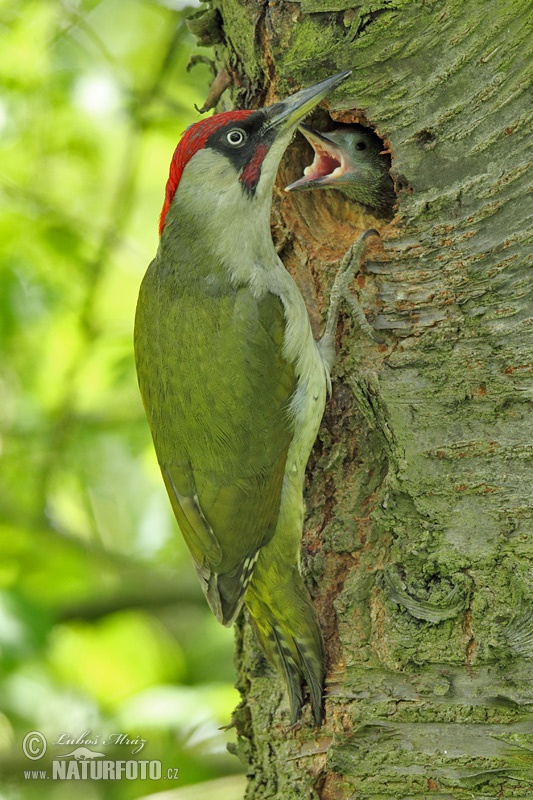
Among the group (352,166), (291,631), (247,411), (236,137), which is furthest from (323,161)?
(291,631)

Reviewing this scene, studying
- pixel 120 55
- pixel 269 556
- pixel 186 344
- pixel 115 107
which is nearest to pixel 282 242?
pixel 186 344

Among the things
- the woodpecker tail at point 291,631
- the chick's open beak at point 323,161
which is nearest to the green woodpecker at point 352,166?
the chick's open beak at point 323,161

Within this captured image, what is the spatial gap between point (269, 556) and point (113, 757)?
73.8 inches

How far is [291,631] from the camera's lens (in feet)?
9.35

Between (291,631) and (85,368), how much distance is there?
266 cm

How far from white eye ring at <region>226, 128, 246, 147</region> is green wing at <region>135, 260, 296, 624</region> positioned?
510 millimetres

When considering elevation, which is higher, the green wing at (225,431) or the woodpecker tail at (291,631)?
the green wing at (225,431)

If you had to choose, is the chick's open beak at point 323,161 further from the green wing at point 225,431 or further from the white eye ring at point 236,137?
the green wing at point 225,431

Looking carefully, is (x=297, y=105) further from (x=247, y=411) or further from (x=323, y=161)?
(x=247, y=411)

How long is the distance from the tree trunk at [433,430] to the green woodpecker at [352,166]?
0.50 metres

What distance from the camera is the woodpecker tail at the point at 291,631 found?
279cm

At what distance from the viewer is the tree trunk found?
2.45 m
